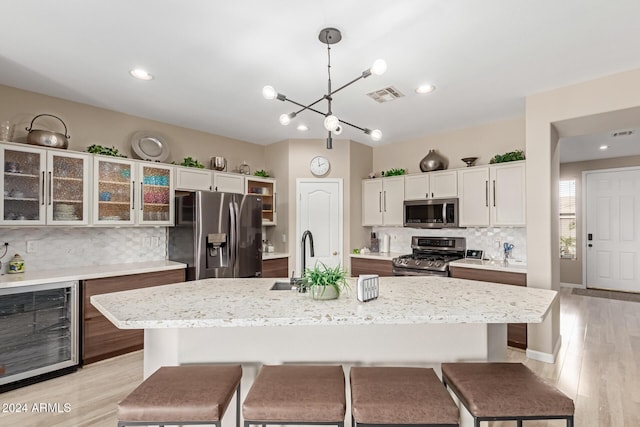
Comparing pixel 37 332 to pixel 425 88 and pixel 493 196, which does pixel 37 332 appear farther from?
pixel 493 196

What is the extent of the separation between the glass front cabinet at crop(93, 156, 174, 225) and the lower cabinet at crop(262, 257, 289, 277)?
137 cm

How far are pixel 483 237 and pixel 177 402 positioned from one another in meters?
4.07

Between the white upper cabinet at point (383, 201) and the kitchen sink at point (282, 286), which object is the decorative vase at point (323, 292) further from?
the white upper cabinet at point (383, 201)

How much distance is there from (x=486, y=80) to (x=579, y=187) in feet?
16.9

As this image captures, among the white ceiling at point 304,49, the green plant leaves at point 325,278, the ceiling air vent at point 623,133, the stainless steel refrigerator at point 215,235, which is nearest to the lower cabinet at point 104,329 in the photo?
the stainless steel refrigerator at point 215,235

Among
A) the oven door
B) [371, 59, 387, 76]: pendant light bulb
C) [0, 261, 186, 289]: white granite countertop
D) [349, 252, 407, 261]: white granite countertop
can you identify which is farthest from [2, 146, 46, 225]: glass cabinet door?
the oven door

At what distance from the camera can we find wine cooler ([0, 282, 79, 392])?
265 cm

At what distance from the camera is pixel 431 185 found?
448 centimetres

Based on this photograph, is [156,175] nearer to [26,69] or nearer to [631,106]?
[26,69]

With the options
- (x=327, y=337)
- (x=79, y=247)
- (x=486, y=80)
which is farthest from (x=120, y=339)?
(x=486, y=80)

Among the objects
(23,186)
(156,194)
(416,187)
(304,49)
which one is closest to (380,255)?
(416,187)

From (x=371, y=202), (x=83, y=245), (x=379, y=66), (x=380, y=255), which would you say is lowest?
(x=380, y=255)

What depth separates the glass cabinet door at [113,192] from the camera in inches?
132

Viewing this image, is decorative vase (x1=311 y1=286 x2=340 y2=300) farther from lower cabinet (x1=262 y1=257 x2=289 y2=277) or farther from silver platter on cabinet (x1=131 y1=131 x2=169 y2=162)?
silver platter on cabinet (x1=131 y1=131 x2=169 y2=162)
